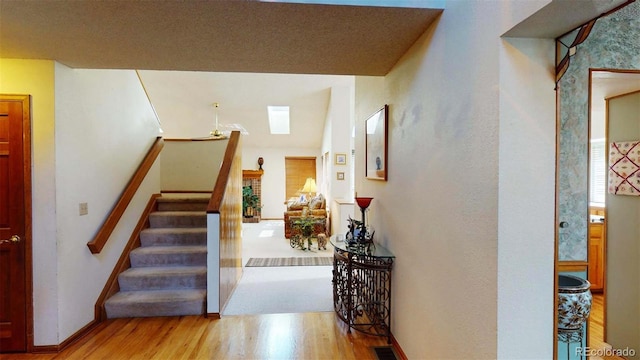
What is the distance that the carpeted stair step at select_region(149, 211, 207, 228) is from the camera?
146 inches

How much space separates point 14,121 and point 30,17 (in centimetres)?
104

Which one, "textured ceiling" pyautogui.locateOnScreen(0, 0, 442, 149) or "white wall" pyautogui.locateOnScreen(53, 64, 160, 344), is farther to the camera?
"white wall" pyautogui.locateOnScreen(53, 64, 160, 344)

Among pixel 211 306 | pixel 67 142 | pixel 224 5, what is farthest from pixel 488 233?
pixel 67 142

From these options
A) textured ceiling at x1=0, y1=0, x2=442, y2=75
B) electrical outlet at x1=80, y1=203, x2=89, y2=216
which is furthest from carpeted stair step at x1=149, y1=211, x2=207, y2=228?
textured ceiling at x1=0, y1=0, x2=442, y2=75

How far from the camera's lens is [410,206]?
80.0 inches

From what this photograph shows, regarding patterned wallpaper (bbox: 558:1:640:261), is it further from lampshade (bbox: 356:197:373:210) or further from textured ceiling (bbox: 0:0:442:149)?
lampshade (bbox: 356:197:373:210)

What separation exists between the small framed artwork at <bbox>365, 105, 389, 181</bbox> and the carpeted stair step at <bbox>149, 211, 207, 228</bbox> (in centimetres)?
225

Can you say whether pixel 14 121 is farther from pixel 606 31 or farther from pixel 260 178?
pixel 260 178

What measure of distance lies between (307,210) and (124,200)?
4058 mm

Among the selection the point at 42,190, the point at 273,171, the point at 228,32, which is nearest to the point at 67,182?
the point at 42,190

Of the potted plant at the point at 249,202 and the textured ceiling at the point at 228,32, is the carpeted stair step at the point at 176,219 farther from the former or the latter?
the potted plant at the point at 249,202

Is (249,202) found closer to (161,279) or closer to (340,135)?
(340,135)

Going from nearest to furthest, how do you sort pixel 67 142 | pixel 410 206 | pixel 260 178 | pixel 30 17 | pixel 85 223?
pixel 30 17 → pixel 410 206 → pixel 67 142 → pixel 85 223 → pixel 260 178

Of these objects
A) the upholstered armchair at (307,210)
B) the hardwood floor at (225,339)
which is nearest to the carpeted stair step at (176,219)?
the hardwood floor at (225,339)
